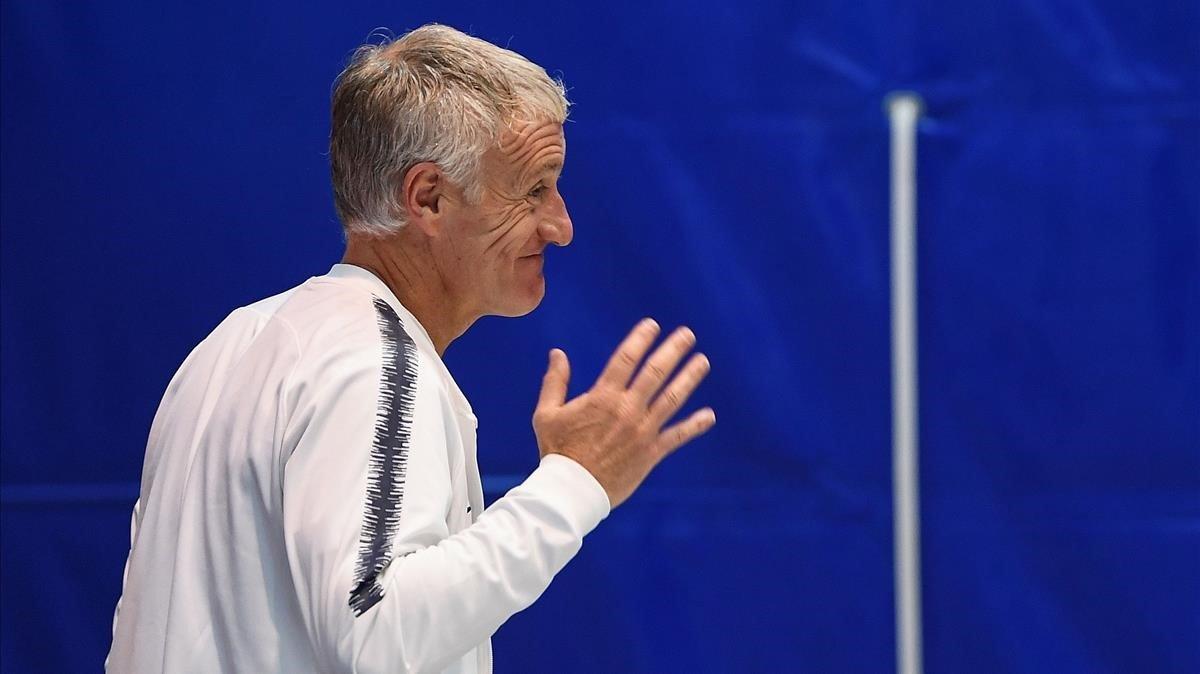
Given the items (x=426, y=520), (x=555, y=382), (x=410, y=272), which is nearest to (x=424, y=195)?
(x=410, y=272)

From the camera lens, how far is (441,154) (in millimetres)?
1233

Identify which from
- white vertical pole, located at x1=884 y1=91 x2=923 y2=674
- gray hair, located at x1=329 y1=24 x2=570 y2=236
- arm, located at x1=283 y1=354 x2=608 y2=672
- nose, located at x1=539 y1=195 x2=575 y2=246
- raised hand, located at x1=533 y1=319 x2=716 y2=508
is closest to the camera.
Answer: arm, located at x1=283 y1=354 x2=608 y2=672

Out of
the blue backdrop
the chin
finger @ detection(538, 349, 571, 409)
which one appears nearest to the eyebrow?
the chin

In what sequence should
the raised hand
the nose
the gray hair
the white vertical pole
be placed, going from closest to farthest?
the raised hand
the gray hair
the nose
the white vertical pole

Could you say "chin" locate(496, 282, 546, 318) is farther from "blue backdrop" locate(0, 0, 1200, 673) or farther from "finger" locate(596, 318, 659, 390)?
"blue backdrop" locate(0, 0, 1200, 673)

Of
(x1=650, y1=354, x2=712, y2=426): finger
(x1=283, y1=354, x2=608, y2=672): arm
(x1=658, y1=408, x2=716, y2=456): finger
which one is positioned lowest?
(x1=283, y1=354, x2=608, y2=672): arm

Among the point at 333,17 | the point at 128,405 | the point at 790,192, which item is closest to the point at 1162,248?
the point at 790,192

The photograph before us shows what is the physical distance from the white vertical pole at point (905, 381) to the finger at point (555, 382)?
2.74ft

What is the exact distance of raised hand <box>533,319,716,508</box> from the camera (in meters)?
1.11

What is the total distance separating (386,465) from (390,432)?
1.1 inches

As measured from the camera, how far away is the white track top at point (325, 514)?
989 mm

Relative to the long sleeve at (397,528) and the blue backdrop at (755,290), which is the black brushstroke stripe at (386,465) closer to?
the long sleeve at (397,528)

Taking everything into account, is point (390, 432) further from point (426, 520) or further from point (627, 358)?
point (627, 358)

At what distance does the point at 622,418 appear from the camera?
1117mm
